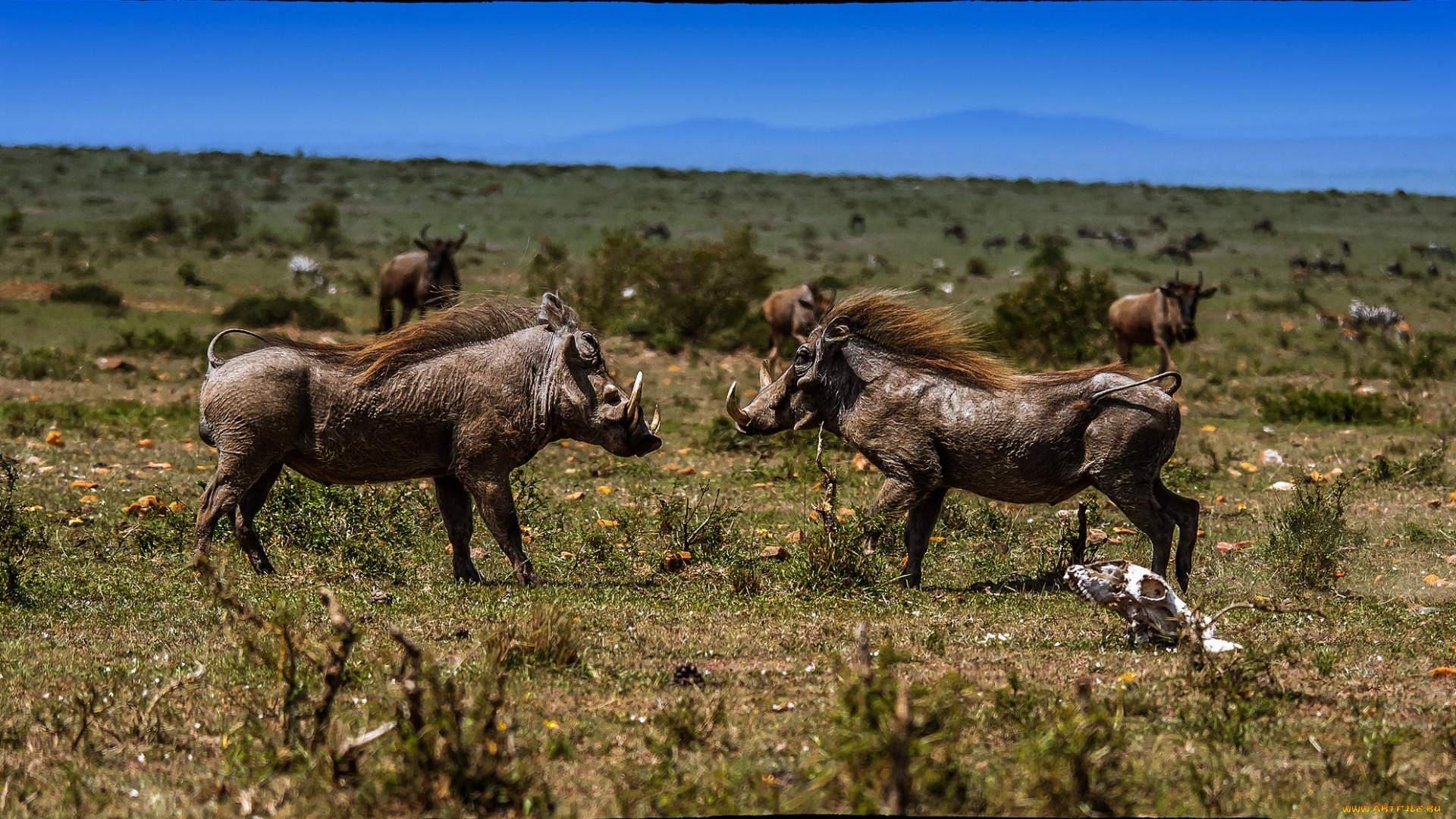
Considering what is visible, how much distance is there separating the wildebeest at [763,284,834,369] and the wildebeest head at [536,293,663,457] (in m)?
13.0

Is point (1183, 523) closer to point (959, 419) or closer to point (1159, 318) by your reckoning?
point (959, 419)

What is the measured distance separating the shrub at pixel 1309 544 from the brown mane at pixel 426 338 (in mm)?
5164

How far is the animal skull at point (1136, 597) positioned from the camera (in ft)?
21.5

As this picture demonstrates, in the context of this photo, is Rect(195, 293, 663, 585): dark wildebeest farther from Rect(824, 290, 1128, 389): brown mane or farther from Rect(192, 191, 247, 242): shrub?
Rect(192, 191, 247, 242): shrub

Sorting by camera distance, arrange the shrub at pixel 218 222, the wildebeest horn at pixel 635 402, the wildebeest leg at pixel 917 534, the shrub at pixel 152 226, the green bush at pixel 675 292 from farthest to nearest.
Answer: the shrub at pixel 152 226, the shrub at pixel 218 222, the green bush at pixel 675 292, the wildebeest leg at pixel 917 534, the wildebeest horn at pixel 635 402

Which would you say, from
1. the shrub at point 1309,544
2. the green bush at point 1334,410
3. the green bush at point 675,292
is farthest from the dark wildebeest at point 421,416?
the green bush at point 675,292

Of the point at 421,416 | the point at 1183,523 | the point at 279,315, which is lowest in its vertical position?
the point at 279,315

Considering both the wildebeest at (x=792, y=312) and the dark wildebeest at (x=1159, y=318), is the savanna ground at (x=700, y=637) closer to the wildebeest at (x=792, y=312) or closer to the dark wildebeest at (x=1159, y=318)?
the wildebeest at (x=792, y=312)

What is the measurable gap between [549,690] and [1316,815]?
2941mm

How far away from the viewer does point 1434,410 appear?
18094 mm

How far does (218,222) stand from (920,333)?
127ft

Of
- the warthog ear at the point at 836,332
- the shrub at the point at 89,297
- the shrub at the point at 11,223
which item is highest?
the warthog ear at the point at 836,332

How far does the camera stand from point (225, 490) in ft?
27.4

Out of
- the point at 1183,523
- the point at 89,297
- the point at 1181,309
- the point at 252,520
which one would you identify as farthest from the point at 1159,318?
the point at 89,297
